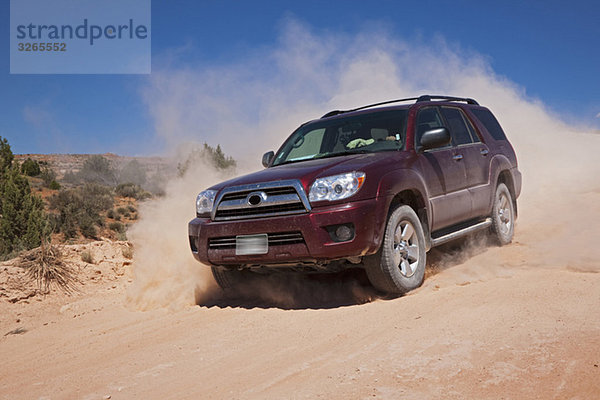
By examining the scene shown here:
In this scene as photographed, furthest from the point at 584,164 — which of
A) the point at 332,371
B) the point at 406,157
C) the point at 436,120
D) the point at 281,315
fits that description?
the point at 332,371

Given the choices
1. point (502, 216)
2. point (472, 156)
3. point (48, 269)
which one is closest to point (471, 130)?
point (472, 156)

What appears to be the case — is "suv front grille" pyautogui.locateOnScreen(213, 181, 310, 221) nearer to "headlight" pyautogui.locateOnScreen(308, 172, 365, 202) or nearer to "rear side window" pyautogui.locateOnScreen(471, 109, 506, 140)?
"headlight" pyautogui.locateOnScreen(308, 172, 365, 202)

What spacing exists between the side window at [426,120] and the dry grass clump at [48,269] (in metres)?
5.14

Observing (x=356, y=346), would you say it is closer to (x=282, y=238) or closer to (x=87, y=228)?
(x=282, y=238)

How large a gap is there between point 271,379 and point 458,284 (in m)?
2.50

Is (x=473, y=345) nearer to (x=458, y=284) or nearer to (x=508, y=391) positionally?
(x=508, y=391)

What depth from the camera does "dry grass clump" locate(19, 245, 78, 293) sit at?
24.1ft

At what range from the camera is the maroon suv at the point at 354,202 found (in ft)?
14.7

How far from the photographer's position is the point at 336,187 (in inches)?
177

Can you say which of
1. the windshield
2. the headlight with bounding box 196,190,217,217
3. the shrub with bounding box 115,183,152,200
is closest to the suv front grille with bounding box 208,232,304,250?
the headlight with bounding box 196,190,217,217

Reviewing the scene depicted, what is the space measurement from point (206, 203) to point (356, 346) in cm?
229

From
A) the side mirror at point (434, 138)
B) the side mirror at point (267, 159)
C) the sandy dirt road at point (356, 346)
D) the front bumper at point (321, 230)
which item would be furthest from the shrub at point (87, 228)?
the side mirror at point (434, 138)

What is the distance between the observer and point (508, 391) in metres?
2.51

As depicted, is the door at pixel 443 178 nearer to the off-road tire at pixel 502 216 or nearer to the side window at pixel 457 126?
the side window at pixel 457 126
